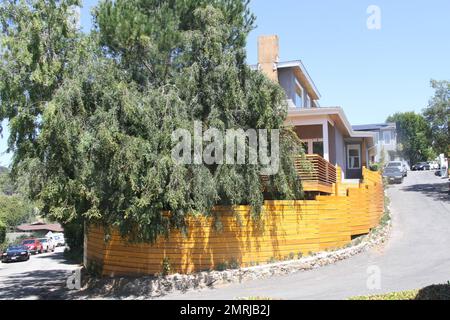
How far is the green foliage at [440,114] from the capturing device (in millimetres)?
34094

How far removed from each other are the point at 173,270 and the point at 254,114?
5264mm

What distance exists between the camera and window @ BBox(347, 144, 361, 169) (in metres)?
32.9

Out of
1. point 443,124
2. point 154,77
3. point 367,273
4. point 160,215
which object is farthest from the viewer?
point 443,124

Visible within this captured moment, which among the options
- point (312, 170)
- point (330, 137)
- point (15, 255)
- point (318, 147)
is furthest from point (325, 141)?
point (15, 255)

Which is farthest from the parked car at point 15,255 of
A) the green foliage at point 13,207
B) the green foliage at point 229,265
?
the green foliage at point 229,265

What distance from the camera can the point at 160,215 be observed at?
13.0 metres

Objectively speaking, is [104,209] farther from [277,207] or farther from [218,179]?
[277,207]

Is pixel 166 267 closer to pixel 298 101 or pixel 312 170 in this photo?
pixel 312 170

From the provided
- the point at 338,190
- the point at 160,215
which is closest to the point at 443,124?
the point at 338,190

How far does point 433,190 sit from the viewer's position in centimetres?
3500

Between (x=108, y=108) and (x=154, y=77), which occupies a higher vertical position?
(x=154, y=77)

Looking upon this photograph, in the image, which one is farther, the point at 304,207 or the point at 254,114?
the point at 304,207

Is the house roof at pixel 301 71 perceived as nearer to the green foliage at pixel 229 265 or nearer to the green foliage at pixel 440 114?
the green foliage at pixel 440 114

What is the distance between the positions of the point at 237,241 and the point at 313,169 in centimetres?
431
